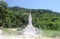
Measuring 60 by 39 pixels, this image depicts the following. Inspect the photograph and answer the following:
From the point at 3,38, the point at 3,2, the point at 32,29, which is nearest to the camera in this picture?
the point at 3,38

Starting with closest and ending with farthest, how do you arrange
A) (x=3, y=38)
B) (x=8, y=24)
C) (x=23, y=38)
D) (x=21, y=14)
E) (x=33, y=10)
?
(x=23, y=38), (x=3, y=38), (x=8, y=24), (x=21, y=14), (x=33, y=10)

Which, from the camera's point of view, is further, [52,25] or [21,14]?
[21,14]

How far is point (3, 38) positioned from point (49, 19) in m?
21.0

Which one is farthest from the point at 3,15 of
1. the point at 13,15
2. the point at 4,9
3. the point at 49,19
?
the point at 49,19

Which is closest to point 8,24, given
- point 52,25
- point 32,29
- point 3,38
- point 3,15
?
point 3,15

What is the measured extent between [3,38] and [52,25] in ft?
50.7

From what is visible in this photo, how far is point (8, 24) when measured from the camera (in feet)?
89.3

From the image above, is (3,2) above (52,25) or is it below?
above

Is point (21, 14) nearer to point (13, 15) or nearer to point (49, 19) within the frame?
point (13, 15)

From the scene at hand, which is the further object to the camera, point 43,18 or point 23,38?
point 43,18

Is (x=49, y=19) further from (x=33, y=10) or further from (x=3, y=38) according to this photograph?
(x=3, y=38)

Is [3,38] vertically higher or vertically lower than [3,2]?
lower

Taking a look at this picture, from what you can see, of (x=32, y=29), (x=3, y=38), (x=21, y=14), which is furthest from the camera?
(x=21, y=14)

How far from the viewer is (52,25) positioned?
93.7 feet
